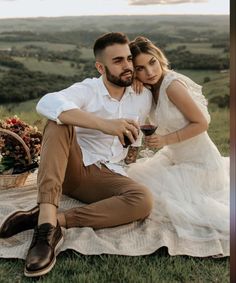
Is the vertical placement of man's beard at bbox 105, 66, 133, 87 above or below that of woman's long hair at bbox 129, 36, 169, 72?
below

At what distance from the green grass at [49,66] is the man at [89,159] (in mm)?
5223

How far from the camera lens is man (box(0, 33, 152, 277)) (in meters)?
2.34

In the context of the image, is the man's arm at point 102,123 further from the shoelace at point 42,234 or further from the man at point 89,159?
Result: the shoelace at point 42,234

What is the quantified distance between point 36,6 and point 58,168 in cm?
561

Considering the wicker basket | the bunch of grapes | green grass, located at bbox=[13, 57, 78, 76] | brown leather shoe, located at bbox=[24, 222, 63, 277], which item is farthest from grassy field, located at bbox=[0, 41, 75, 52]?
brown leather shoe, located at bbox=[24, 222, 63, 277]

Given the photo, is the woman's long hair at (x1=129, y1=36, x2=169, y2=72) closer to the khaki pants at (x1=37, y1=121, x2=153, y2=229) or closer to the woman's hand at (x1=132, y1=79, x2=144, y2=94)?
the woman's hand at (x1=132, y1=79, x2=144, y2=94)

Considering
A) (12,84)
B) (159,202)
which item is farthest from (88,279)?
(12,84)

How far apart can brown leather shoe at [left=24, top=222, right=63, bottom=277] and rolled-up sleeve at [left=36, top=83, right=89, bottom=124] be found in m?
0.47

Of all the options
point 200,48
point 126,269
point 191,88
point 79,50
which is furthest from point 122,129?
point 200,48

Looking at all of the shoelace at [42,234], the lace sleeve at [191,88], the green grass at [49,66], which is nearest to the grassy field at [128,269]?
the shoelace at [42,234]

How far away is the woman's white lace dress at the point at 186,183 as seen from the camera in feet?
8.30

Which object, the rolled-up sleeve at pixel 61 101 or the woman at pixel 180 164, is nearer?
the rolled-up sleeve at pixel 61 101

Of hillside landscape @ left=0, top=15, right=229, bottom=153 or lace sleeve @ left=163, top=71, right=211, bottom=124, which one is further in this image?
hillside landscape @ left=0, top=15, right=229, bottom=153

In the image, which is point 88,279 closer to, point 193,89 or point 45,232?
point 45,232
